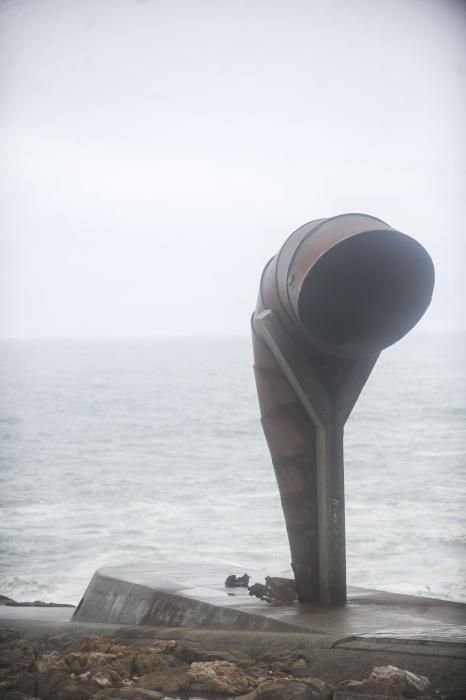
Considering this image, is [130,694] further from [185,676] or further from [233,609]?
[233,609]

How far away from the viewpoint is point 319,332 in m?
8.85

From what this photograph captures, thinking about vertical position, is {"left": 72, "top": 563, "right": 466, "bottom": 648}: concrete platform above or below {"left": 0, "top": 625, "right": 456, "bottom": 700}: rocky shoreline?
above

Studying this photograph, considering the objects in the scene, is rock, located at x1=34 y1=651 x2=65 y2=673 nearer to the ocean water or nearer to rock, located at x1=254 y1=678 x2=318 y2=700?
rock, located at x1=254 y1=678 x2=318 y2=700

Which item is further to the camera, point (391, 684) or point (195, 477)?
point (195, 477)

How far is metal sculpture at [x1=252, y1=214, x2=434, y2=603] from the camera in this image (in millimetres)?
8789

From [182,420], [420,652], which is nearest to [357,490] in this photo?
[182,420]

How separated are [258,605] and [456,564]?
1386 centimetres

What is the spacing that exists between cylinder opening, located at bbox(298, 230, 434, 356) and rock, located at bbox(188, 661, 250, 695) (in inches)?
111

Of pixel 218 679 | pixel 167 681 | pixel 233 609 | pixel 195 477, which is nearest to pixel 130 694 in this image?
pixel 167 681

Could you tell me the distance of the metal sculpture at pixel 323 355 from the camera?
28.8ft

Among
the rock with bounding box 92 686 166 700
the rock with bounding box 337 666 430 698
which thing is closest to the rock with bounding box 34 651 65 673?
the rock with bounding box 92 686 166 700

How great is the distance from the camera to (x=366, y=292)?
9.20 metres

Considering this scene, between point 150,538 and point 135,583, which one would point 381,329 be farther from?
point 150,538

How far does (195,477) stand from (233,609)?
A: 3141 cm
